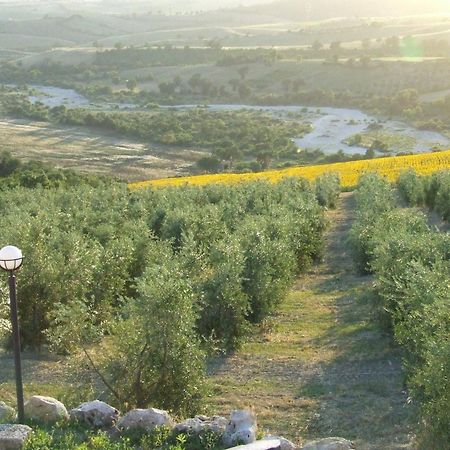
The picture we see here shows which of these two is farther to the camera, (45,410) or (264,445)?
(45,410)

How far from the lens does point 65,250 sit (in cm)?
2017

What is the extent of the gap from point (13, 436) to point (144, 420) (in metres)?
2.22

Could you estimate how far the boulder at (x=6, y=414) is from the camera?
12.6 metres

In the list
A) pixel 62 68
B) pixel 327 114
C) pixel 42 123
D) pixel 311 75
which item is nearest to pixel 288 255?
pixel 42 123

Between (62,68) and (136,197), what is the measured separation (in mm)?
140946

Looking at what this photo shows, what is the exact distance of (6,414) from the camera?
12.7m

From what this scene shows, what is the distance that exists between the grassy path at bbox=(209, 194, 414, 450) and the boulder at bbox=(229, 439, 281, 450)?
6.96ft

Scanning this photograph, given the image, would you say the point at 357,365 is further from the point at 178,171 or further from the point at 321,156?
the point at 321,156

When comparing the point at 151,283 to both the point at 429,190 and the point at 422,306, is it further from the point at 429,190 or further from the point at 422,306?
the point at 429,190

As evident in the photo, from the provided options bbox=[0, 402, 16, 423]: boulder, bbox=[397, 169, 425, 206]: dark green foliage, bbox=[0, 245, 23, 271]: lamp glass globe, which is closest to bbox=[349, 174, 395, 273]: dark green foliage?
bbox=[397, 169, 425, 206]: dark green foliage

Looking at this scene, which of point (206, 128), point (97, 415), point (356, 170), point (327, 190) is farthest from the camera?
point (206, 128)

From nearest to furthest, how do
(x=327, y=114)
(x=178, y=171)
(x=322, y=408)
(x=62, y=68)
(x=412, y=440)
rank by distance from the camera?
1. (x=412, y=440)
2. (x=322, y=408)
3. (x=178, y=171)
4. (x=327, y=114)
5. (x=62, y=68)

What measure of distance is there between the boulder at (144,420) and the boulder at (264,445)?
1715 millimetres

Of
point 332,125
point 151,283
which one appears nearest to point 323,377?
point 151,283
